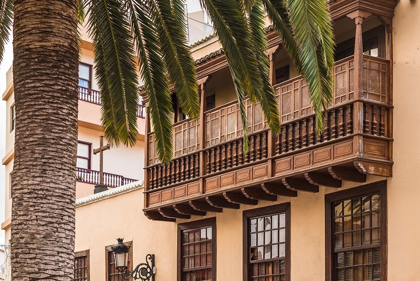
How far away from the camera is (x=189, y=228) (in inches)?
799

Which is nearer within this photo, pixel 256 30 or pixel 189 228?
pixel 256 30

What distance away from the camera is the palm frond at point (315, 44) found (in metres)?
10.7

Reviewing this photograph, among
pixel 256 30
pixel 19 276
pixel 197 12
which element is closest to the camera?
pixel 19 276

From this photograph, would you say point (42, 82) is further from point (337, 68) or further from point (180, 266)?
point (180, 266)

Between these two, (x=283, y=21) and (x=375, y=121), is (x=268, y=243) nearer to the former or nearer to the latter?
(x=375, y=121)

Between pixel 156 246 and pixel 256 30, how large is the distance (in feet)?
29.3

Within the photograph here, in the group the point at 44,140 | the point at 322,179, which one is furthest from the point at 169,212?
the point at 44,140

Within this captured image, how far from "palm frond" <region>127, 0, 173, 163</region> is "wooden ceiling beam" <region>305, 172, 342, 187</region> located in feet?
7.74

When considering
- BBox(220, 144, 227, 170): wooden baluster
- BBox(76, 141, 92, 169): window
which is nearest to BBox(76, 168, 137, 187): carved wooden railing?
BBox(76, 141, 92, 169): window

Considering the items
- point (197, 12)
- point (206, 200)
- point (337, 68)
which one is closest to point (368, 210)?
point (337, 68)

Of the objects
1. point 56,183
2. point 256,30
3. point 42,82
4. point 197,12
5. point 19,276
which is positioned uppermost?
point 197,12

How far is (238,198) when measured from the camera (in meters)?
17.9

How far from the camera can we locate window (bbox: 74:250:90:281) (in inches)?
941

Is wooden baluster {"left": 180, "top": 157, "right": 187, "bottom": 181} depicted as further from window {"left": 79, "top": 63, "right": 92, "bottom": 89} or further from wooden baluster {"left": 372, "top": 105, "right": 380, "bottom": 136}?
window {"left": 79, "top": 63, "right": 92, "bottom": 89}
